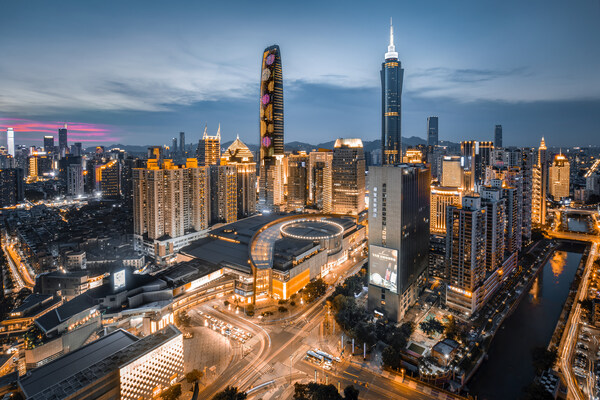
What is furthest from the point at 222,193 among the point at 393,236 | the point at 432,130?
the point at 432,130

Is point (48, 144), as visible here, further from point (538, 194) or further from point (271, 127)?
point (538, 194)

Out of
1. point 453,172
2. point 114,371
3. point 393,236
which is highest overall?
point 453,172

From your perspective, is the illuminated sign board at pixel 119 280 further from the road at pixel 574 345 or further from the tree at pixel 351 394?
the road at pixel 574 345

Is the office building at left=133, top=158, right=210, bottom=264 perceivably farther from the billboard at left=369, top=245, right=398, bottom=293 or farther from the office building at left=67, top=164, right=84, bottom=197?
the office building at left=67, top=164, right=84, bottom=197

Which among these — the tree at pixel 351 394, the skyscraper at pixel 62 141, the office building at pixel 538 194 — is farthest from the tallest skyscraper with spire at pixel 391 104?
the skyscraper at pixel 62 141

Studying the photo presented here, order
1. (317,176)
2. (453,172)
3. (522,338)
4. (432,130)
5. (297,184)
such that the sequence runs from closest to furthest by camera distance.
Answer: (522,338) → (453,172) → (297,184) → (317,176) → (432,130)

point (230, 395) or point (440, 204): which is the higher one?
point (440, 204)

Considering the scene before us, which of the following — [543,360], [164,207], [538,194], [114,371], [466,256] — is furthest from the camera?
[538,194]

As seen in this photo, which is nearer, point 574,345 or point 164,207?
point 574,345
